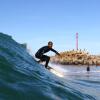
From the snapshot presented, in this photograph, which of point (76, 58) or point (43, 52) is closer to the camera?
point (43, 52)

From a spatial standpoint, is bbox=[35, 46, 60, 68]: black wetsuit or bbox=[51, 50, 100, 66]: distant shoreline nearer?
bbox=[35, 46, 60, 68]: black wetsuit

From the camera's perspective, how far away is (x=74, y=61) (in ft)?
386

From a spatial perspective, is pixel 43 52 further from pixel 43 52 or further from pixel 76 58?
pixel 76 58

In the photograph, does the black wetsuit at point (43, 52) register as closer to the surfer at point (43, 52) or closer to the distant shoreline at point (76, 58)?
the surfer at point (43, 52)

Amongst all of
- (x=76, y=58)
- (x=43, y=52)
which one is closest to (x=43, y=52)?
(x=43, y=52)

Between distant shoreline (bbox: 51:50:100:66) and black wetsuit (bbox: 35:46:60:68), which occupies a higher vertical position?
distant shoreline (bbox: 51:50:100:66)

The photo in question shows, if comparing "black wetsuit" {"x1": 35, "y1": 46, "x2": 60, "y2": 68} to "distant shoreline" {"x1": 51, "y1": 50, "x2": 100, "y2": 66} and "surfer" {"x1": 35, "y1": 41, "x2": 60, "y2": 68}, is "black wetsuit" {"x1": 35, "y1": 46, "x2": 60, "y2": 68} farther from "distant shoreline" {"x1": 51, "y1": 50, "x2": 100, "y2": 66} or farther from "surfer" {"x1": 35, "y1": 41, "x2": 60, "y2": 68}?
"distant shoreline" {"x1": 51, "y1": 50, "x2": 100, "y2": 66}

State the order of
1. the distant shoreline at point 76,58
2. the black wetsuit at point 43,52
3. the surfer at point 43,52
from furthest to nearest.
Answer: the distant shoreline at point 76,58 < the black wetsuit at point 43,52 < the surfer at point 43,52

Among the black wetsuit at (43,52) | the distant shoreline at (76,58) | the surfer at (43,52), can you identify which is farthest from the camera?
the distant shoreline at (76,58)

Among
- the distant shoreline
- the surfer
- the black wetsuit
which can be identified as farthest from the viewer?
the distant shoreline

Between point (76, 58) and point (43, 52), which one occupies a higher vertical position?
point (76, 58)

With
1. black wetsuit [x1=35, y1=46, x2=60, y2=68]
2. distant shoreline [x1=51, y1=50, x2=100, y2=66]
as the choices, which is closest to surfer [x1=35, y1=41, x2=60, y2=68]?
black wetsuit [x1=35, y1=46, x2=60, y2=68]

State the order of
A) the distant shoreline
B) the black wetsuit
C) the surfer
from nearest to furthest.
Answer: the surfer, the black wetsuit, the distant shoreline

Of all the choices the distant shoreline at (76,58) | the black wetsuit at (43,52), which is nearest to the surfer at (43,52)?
the black wetsuit at (43,52)
